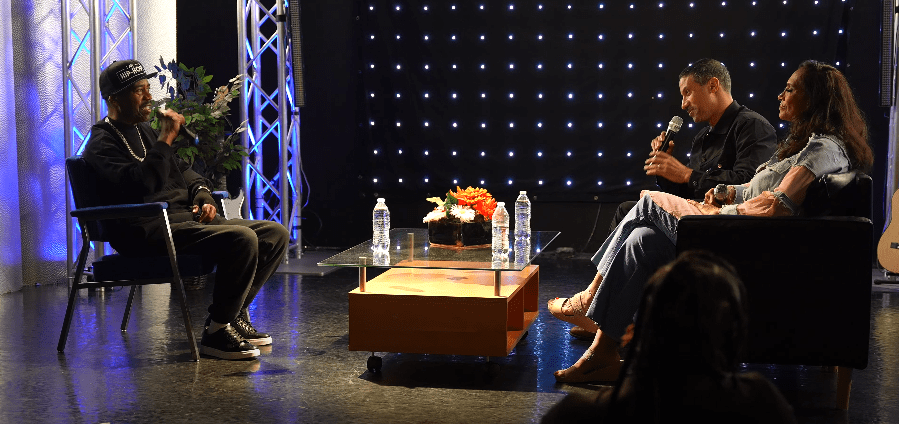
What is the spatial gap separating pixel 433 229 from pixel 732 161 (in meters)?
1.42

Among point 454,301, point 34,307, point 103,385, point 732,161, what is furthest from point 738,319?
point 34,307

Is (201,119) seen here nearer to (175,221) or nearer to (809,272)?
(175,221)

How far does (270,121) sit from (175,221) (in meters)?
3.07

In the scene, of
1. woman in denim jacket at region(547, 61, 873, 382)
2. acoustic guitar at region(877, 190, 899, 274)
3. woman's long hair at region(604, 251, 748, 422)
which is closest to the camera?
woman's long hair at region(604, 251, 748, 422)

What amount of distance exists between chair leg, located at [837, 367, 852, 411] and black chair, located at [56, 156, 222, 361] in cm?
237

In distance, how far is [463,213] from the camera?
3.46 m

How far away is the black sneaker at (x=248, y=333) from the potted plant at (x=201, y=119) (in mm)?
1557

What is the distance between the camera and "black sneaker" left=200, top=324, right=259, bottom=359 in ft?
10.7

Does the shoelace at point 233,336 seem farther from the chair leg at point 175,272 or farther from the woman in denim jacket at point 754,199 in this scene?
the woman in denim jacket at point 754,199

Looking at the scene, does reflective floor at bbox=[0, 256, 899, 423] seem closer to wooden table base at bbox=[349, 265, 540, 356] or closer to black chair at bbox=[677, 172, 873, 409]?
wooden table base at bbox=[349, 265, 540, 356]

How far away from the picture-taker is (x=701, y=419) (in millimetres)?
845

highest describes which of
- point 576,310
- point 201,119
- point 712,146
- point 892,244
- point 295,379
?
point 201,119

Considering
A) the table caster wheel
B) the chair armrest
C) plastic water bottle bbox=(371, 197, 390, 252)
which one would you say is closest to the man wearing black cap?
the chair armrest

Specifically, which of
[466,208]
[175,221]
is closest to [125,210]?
[175,221]
